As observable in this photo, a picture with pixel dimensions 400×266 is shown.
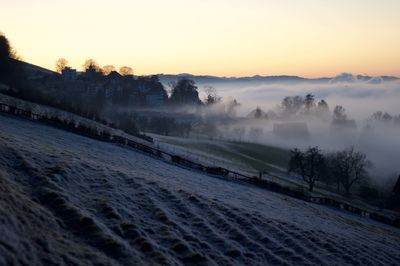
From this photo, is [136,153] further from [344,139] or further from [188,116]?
[344,139]

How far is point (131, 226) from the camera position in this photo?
19.2 metres

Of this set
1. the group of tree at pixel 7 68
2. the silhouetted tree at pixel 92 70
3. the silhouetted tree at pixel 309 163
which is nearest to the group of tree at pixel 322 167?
the silhouetted tree at pixel 309 163

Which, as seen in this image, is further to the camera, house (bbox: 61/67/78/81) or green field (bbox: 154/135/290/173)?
house (bbox: 61/67/78/81)

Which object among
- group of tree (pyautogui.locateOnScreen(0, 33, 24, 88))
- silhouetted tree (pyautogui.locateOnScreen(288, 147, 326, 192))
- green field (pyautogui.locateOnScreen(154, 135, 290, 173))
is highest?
group of tree (pyautogui.locateOnScreen(0, 33, 24, 88))

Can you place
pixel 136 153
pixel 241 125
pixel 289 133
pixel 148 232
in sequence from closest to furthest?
pixel 148 232, pixel 136 153, pixel 289 133, pixel 241 125

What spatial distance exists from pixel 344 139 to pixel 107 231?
177930mm

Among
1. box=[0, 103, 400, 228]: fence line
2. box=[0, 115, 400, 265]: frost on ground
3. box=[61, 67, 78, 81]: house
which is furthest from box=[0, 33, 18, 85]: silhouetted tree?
box=[61, 67, 78, 81]: house

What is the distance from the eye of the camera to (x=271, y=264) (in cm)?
2064

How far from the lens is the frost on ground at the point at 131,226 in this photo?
1571 centimetres

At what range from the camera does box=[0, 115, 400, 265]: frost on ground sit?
15711 millimetres

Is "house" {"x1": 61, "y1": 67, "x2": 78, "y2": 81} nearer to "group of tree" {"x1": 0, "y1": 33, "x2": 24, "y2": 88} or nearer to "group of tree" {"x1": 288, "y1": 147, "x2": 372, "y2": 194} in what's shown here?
"group of tree" {"x1": 0, "y1": 33, "x2": 24, "y2": 88}

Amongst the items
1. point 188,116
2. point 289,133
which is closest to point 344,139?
point 289,133

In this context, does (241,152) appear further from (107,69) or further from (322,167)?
(107,69)

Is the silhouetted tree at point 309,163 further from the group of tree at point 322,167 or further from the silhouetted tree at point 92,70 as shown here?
the silhouetted tree at point 92,70
